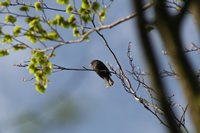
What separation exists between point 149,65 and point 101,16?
8.91 feet

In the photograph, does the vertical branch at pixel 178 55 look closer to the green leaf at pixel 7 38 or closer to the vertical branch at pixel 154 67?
the vertical branch at pixel 154 67

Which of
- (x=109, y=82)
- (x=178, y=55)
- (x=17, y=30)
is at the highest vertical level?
(x=109, y=82)

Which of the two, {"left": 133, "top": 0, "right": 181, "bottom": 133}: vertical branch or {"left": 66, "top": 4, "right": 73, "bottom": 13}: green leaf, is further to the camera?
{"left": 66, "top": 4, "right": 73, "bottom": 13}: green leaf

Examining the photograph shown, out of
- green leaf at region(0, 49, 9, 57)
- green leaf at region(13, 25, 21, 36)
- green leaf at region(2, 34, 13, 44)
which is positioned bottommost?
green leaf at region(0, 49, 9, 57)

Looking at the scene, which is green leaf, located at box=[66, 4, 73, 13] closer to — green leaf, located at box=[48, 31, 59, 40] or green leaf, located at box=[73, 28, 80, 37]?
green leaf, located at box=[73, 28, 80, 37]

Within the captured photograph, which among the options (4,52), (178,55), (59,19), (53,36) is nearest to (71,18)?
(59,19)

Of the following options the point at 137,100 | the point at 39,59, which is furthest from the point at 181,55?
the point at 137,100

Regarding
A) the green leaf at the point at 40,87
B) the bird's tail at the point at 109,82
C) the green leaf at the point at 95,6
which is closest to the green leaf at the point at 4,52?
the green leaf at the point at 40,87

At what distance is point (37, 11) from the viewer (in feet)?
14.0

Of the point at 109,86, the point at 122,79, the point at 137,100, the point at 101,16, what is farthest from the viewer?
the point at 109,86

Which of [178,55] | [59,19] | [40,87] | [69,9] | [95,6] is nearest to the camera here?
[178,55]

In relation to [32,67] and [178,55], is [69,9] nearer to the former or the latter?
[32,67]

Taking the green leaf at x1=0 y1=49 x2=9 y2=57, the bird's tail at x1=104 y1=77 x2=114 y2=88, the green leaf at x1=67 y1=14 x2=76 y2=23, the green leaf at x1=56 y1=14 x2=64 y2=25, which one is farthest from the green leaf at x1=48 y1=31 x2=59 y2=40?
the bird's tail at x1=104 y1=77 x2=114 y2=88

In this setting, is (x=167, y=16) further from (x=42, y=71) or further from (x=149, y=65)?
(x=42, y=71)
